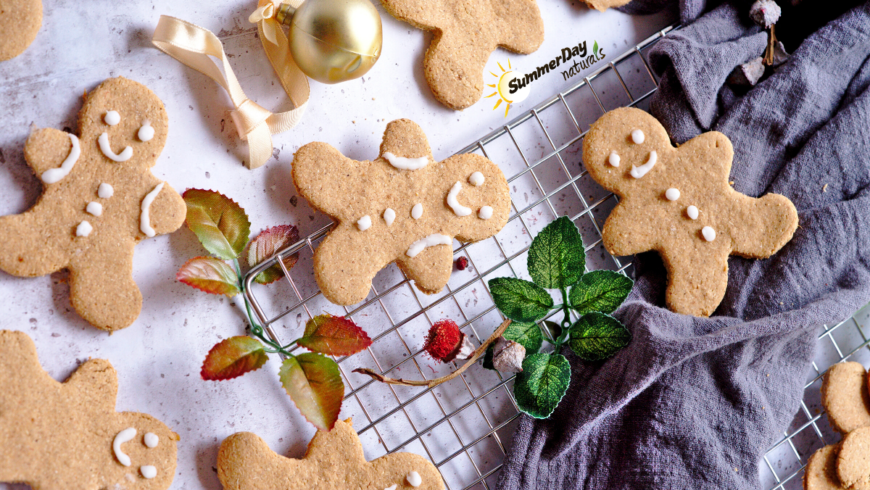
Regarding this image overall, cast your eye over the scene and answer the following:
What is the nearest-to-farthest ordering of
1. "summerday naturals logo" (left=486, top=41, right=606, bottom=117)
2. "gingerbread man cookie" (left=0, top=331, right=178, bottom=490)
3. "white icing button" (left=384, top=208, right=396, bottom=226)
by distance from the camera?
"gingerbread man cookie" (left=0, top=331, right=178, bottom=490), "white icing button" (left=384, top=208, right=396, bottom=226), "summerday naturals logo" (left=486, top=41, right=606, bottom=117)

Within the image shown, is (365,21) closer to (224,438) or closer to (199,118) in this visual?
(199,118)

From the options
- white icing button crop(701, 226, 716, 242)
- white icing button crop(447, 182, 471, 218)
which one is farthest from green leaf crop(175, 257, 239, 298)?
white icing button crop(701, 226, 716, 242)

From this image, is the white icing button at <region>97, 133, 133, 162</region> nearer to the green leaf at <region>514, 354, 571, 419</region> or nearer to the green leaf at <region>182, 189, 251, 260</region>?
the green leaf at <region>182, 189, 251, 260</region>

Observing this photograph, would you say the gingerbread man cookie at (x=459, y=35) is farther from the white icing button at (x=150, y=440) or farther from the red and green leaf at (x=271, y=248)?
the white icing button at (x=150, y=440)

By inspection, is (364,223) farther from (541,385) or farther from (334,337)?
(541,385)

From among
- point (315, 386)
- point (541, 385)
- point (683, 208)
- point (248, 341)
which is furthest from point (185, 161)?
point (683, 208)

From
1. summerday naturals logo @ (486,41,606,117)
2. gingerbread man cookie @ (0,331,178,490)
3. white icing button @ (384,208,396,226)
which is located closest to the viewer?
gingerbread man cookie @ (0,331,178,490)
